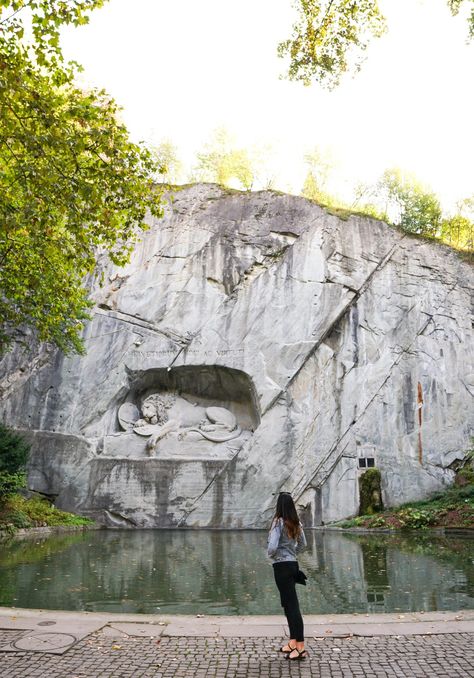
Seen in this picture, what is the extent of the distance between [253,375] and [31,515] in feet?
25.1

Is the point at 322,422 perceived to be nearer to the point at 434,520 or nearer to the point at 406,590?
the point at 434,520

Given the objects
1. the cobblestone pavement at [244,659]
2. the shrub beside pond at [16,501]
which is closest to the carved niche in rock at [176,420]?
the shrub beside pond at [16,501]

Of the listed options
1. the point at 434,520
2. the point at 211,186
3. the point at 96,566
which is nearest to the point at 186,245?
the point at 211,186

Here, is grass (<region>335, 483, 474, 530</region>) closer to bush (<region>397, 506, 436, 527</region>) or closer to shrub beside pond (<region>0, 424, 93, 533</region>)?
bush (<region>397, 506, 436, 527</region>)

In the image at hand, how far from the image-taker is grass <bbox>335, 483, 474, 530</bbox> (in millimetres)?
15617

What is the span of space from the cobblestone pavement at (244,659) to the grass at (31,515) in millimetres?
9692

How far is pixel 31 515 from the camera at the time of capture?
49.2 ft

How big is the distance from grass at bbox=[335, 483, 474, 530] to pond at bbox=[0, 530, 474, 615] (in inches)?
83.4

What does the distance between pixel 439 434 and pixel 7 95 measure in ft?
52.5

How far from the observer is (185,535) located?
1542cm

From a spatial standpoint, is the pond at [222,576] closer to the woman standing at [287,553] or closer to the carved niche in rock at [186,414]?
the woman standing at [287,553]

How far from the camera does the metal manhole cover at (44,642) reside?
4652 millimetres

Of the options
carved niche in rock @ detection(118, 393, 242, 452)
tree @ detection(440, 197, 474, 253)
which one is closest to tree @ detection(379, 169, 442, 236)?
tree @ detection(440, 197, 474, 253)

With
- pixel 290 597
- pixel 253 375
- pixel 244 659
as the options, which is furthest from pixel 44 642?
pixel 253 375
